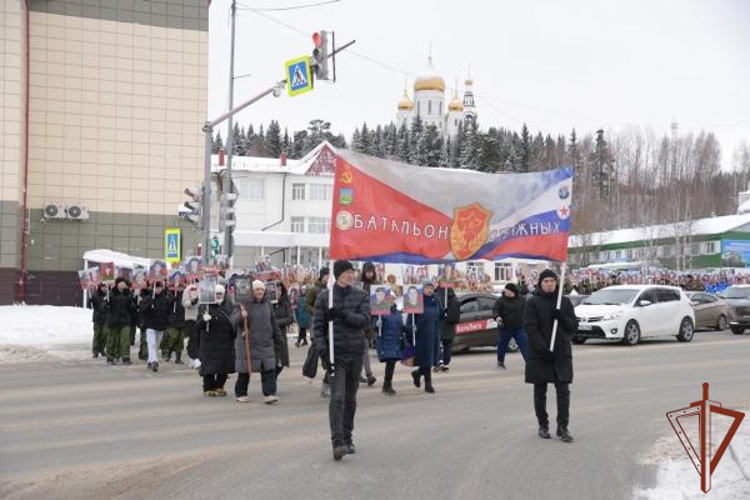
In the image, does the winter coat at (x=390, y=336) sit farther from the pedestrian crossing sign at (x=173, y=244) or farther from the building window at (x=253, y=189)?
the building window at (x=253, y=189)

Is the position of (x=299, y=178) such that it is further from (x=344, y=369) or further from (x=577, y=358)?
(x=344, y=369)

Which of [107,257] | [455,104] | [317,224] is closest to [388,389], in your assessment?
[107,257]

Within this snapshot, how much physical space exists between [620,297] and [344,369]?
16416mm

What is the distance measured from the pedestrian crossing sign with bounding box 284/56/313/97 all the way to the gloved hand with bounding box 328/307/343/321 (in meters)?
11.4

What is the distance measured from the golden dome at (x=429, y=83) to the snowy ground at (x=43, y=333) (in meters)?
114

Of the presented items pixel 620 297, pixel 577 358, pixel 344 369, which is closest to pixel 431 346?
pixel 344 369

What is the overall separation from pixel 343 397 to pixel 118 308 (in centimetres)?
996

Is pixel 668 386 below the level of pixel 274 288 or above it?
below

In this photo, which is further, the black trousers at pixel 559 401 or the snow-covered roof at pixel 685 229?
the snow-covered roof at pixel 685 229

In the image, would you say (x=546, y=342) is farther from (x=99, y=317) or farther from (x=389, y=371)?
(x=99, y=317)

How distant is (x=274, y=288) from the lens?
1428 cm

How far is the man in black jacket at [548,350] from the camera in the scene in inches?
343

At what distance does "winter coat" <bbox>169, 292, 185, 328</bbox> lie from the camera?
16.6 metres

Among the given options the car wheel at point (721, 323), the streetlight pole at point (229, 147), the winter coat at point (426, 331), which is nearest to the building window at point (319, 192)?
the car wheel at point (721, 323)
